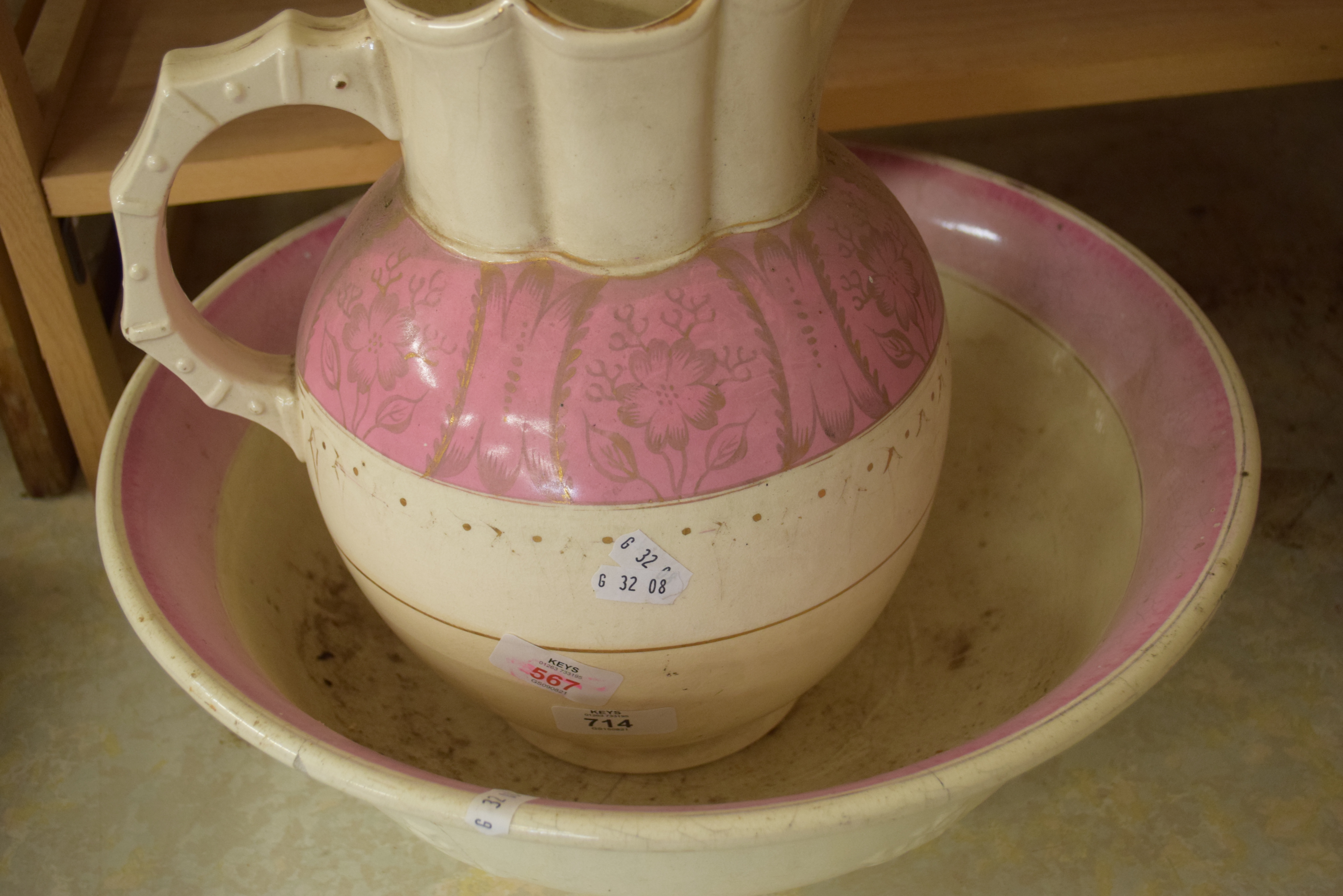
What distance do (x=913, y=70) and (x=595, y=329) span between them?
453 mm

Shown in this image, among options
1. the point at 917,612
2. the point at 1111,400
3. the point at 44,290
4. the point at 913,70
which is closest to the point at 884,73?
the point at 913,70

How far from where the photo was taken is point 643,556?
1.97ft

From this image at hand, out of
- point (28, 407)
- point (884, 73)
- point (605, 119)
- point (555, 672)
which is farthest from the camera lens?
point (28, 407)

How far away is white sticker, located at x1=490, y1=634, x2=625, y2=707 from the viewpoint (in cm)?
65

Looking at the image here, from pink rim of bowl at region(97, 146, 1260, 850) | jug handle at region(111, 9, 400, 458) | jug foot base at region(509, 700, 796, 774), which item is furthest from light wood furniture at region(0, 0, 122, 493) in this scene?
jug foot base at region(509, 700, 796, 774)

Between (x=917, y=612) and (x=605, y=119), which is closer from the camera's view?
(x=605, y=119)

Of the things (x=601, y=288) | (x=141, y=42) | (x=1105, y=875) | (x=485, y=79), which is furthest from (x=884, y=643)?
(x=141, y=42)

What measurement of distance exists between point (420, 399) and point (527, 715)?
8.9 inches

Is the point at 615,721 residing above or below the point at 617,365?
below

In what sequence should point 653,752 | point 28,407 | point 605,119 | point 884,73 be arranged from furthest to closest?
point 28,407
point 884,73
point 653,752
point 605,119

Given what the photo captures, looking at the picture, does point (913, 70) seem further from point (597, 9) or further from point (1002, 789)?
point (1002, 789)

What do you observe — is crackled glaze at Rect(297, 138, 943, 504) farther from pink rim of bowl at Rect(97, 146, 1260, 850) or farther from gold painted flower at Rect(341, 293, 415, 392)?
pink rim of bowl at Rect(97, 146, 1260, 850)

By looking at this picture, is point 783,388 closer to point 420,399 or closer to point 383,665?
point 420,399

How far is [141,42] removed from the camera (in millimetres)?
984
